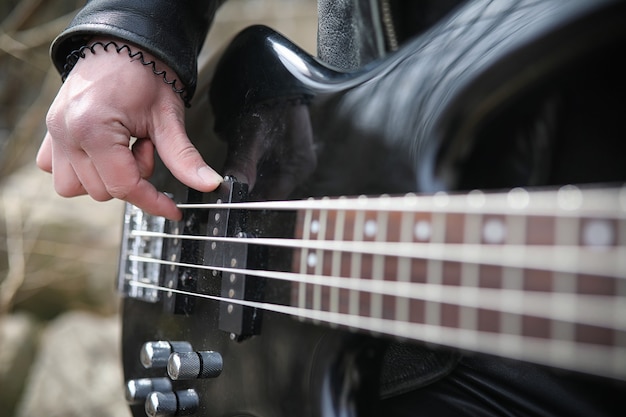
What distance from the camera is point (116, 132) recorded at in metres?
0.74

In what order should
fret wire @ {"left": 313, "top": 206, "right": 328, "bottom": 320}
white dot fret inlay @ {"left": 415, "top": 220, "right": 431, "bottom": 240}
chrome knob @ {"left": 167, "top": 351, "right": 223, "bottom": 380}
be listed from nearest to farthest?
1. white dot fret inlay @ {"left": 415, "top": 220, "right": 431, "bottom": 240}
2. fret wire @ {"left": 313, "top": 206, "right": 328, "bottom": 320}
3. chrome knob @ {"left": 167, "top": 351, "right": 223, "bottom": 380}

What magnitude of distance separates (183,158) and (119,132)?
0.07 m

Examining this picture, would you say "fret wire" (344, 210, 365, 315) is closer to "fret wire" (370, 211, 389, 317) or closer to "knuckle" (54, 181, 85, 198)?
"fret wire" (370, 211, 389, 317)

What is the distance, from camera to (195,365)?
2.26 feet

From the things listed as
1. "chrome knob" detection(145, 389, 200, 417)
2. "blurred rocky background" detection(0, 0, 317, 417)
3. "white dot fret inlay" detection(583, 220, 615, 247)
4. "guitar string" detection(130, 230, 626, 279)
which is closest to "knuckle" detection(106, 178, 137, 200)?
"chrome knob" detection(145, 389, 200, 417)

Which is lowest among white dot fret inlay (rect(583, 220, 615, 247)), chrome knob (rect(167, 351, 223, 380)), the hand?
chrome knob (rect(167, 351, 223, 380))

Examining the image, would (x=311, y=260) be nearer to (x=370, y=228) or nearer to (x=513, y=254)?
(x=370, y=228)

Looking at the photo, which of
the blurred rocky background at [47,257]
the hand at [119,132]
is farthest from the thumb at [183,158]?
the blurred rocky background at [47,257]

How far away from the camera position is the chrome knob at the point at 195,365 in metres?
0.69

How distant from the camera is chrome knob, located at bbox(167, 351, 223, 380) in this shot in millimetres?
686

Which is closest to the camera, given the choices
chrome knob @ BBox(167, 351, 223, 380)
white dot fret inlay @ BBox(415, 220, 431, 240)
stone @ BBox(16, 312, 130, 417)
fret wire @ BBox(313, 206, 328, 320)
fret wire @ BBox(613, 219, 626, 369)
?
fret wire @ BBox(613, 219, 626, 369)

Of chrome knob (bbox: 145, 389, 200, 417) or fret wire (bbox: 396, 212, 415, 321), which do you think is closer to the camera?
fret wire (bbox: 396, 212, 415, 321)

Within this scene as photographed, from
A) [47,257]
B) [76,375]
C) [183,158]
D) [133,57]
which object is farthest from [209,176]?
[47,257]

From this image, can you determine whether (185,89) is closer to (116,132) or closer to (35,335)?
(116,132)
